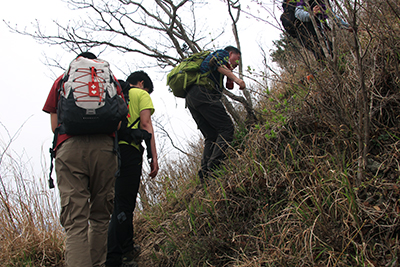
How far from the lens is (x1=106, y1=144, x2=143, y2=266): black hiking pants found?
9.37 feet

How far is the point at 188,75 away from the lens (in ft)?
12.5

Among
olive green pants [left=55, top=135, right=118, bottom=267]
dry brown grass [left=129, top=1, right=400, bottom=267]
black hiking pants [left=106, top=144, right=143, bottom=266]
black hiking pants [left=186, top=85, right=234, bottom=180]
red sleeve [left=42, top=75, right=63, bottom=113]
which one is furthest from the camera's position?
black hiking pants [left=186, top=85, right=234, bottom=180]

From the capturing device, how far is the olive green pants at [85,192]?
2.19 metres

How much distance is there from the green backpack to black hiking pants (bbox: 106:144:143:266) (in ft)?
4.19

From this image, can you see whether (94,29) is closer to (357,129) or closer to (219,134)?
(219,134)

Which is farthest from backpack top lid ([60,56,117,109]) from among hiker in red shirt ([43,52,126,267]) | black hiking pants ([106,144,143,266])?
black hiking pants ([106,144,143,266])

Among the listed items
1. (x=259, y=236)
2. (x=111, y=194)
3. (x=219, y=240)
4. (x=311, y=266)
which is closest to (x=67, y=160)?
(x=111, y=194)

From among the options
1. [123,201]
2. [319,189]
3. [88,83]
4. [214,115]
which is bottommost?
[319,189]

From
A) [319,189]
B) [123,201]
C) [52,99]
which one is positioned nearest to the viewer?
[319,189]

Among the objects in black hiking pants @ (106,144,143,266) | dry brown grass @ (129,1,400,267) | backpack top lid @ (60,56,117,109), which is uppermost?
backpack top lid @ (60,56,117,109)

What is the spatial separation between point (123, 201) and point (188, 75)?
1838mm

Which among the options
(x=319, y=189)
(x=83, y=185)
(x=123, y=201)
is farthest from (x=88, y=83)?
(x=319, y=189)

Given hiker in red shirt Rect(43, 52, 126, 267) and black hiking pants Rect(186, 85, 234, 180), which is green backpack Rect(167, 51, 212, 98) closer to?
black hiking pants Rect(186, 85, 234, 180)

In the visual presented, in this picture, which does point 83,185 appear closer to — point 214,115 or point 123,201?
point 123,201
